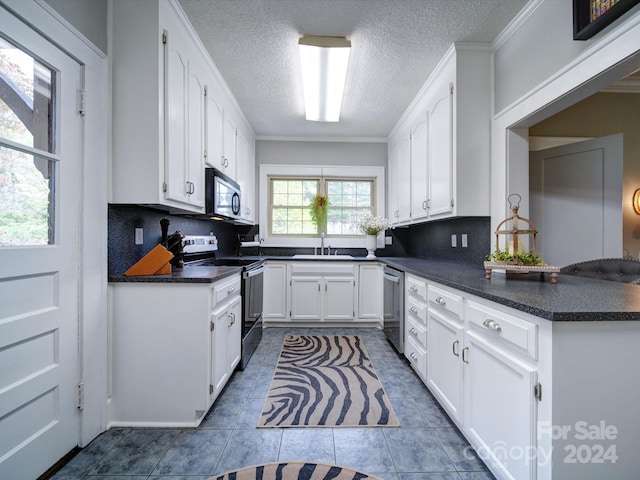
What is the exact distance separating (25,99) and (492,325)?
220cm

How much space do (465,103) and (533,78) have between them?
Answer: 45cm

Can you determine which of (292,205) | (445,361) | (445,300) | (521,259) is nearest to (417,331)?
(445,361)

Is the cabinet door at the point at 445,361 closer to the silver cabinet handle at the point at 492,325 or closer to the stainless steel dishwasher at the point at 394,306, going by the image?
the silver cabinet handle at the point at 492,325

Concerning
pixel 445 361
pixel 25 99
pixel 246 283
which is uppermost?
pixel 25 99

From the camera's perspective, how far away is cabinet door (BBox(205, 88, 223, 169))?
7.63ft

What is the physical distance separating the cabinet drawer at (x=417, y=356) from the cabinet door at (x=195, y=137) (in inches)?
77.7

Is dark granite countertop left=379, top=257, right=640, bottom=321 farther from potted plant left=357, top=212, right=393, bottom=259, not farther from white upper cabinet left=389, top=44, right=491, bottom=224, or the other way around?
potted plant left=357, top=212, right=393, bottom=259

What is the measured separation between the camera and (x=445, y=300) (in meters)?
1.71

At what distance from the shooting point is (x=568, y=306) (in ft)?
3.30

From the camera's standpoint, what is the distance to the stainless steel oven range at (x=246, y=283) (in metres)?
2.42

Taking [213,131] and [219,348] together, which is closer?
[219,348]

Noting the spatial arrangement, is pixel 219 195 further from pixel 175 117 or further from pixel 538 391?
pixel 538 391

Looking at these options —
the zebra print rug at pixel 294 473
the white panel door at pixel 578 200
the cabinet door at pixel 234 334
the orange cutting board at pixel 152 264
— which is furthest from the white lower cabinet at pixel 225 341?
the white panel door at pixel 578 200

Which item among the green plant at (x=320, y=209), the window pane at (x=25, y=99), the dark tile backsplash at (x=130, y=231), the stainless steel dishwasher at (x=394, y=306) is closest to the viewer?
the window pane at (x=25, y=99)
